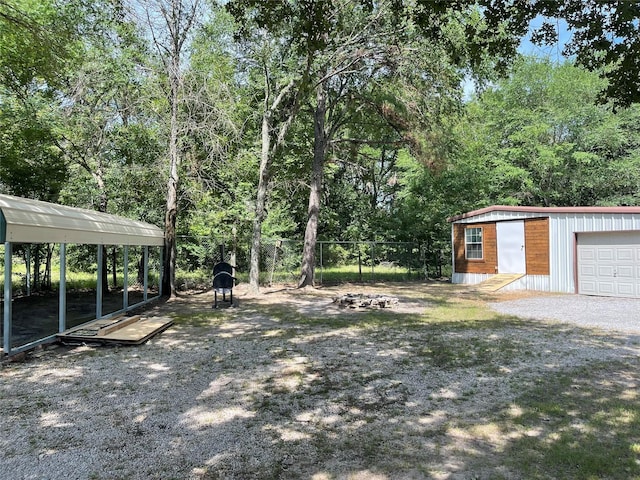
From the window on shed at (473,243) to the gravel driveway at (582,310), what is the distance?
4.14 m

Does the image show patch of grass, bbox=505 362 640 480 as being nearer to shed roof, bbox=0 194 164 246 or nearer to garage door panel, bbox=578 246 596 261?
shed roof, bbox=0 194 164 246

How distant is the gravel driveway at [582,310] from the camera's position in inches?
333

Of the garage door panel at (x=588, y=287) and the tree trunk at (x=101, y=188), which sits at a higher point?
the tree trunk at (x=101, y=188)

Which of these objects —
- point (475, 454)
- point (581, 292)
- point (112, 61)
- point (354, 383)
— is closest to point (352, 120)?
point (112, 61)

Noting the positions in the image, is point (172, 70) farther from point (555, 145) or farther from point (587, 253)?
point (555, 145)

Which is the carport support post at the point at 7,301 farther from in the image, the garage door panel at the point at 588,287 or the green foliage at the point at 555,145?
the green foliage at the point at 555,145

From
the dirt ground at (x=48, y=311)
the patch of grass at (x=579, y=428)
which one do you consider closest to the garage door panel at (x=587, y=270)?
the patch of grass at (x=579, y=428)

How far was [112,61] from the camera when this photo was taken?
507 inches

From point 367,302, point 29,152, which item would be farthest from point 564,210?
point 29,152

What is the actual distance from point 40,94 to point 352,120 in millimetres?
11790

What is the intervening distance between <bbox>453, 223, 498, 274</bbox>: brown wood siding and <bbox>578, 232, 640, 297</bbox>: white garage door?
3.13m

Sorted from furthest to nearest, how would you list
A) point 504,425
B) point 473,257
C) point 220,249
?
point 473,257, point 220,249, point 504,425

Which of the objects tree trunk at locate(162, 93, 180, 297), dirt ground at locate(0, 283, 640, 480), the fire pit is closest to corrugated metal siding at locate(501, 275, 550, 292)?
the fire pit

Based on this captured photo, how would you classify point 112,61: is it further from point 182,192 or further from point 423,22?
point 423,22
